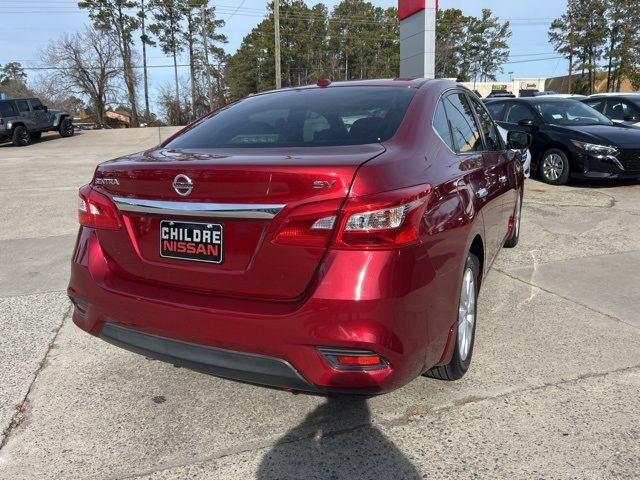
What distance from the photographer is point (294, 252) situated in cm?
209

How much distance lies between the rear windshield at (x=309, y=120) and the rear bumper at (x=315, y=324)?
0.74 metres

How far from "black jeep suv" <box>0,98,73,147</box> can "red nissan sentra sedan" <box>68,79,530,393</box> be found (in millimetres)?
23003


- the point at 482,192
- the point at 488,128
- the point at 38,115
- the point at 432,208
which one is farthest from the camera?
the point at 38,115

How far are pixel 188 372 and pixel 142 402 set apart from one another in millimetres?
367

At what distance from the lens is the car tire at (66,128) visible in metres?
26.7

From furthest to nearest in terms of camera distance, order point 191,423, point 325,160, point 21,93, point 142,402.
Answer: point 21,93, point 142,402, point 191,423, point 325,160

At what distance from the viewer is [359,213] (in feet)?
6.65

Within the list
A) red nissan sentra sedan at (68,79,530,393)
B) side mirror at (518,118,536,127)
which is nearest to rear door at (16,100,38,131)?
side mirror at (518,118,536,127)

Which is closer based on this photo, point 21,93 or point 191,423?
point 191,423

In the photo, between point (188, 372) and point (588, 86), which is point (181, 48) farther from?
point (188, 372)

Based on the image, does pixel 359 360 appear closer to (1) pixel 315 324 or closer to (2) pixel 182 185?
(1) pixel 315 324

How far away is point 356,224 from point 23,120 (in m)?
24.8

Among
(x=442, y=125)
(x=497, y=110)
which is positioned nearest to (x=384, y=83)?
(x=442, y=125)

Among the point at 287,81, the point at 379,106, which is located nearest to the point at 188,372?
the point at 379,106
